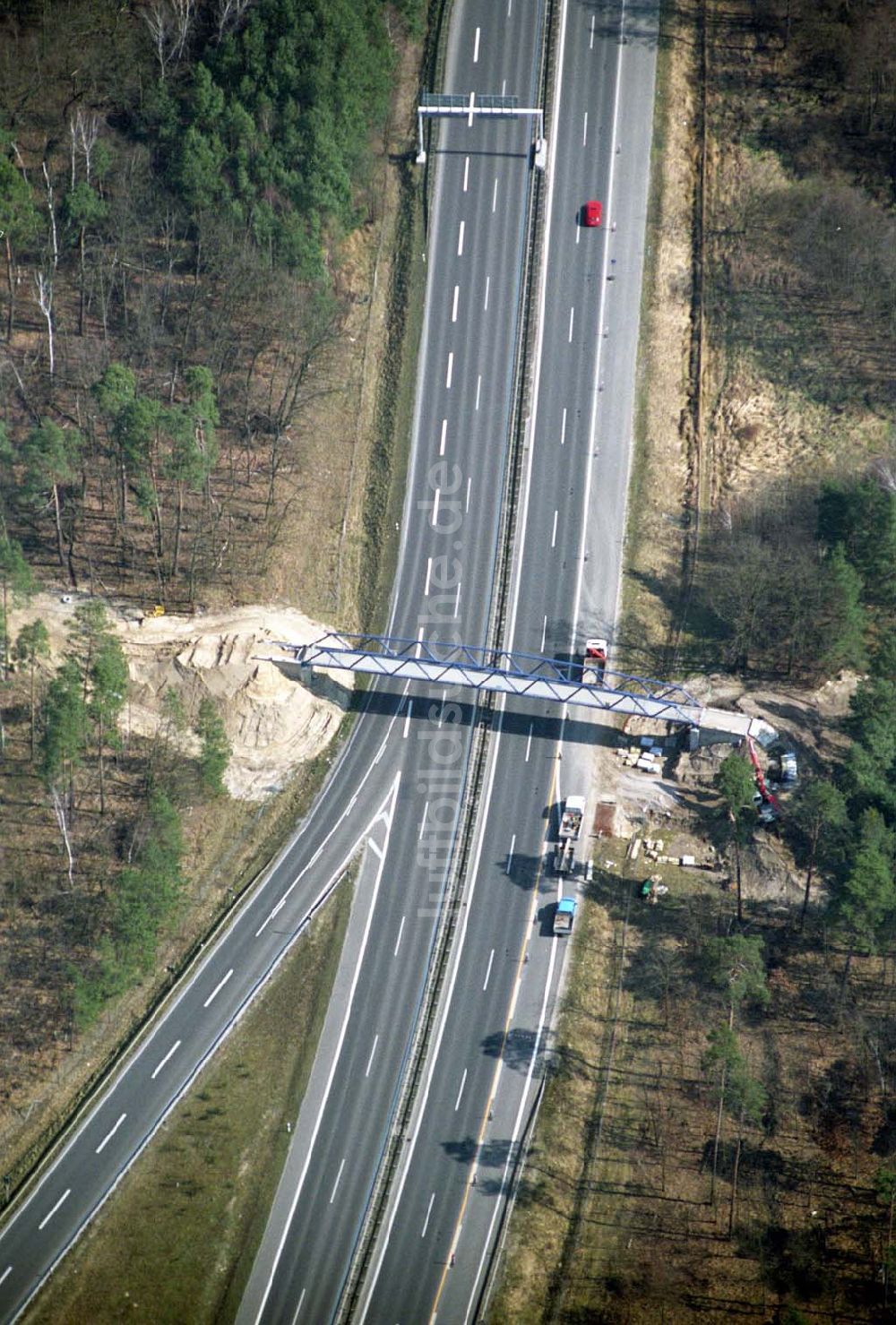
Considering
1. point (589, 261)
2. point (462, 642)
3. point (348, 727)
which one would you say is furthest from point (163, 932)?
point (589, 261)

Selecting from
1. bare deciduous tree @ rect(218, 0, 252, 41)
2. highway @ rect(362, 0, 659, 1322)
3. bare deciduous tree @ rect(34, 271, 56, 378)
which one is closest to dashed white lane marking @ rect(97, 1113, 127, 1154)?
highway @ rect(362, 0, 659, 1322)

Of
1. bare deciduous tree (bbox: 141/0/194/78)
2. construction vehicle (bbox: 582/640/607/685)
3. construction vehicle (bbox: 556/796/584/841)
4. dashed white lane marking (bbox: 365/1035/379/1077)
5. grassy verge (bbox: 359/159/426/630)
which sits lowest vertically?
dashed white lane marking (bbox: 365/1035/379/1077)

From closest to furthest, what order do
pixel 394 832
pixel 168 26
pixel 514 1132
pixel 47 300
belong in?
pixel 514 1132 → pixel 394 832 → pixel 47 300 → pixel 168 26

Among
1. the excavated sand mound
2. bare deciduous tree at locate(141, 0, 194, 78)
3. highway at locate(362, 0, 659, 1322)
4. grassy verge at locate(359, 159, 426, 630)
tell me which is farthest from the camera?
bare deciduous tree at locate(141, 0, 194, 78)

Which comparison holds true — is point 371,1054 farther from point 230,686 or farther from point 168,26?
point 168,26

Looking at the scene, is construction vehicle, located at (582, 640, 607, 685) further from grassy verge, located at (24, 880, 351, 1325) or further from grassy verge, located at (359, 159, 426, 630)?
grassy verge, located at (24, 880, 351, 1325)

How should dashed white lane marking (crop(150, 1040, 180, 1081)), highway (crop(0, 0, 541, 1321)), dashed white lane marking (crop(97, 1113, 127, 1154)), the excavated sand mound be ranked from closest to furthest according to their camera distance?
highway (crop(0, 0, 541, 1321))
dashed white lane marking (crop(97, 1113, 127, 1154))
dashed white lane marking (crop(150, 1040, 180, 1081))
the excavated sand mound

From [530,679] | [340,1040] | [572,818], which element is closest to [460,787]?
[572,818]
